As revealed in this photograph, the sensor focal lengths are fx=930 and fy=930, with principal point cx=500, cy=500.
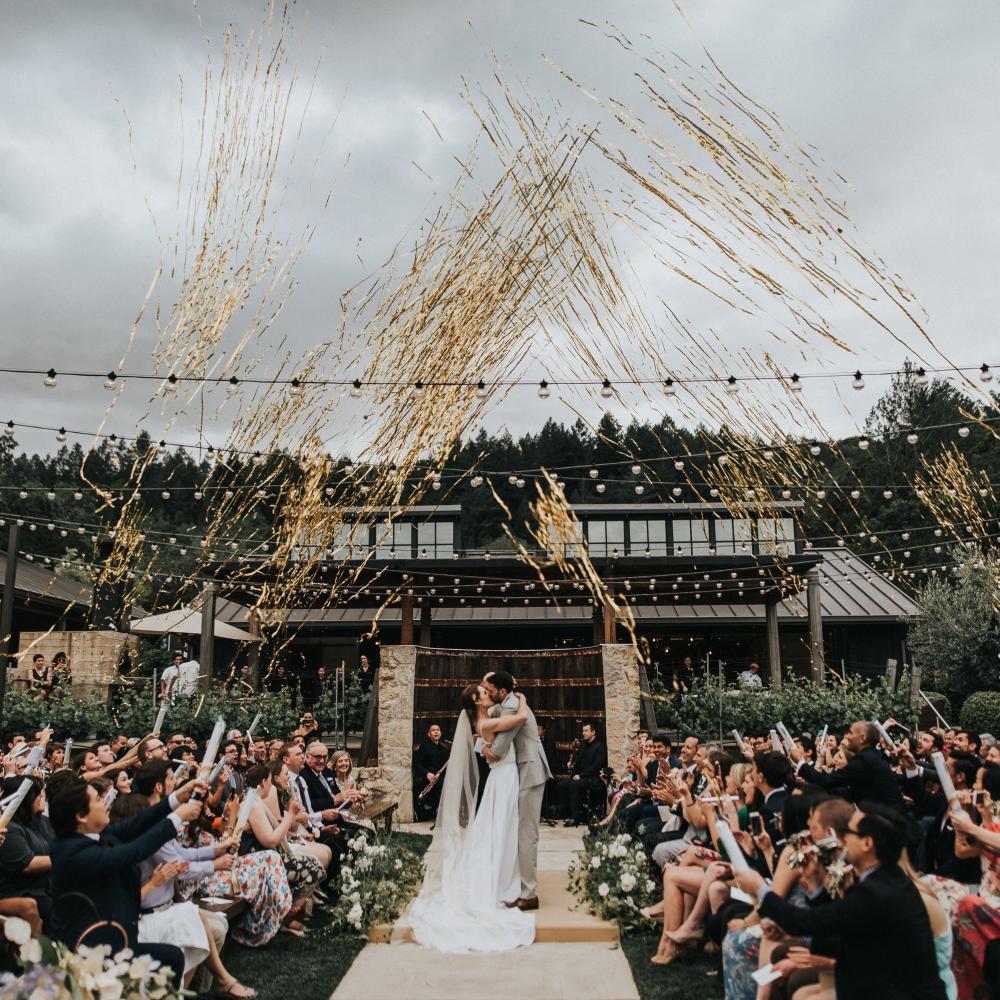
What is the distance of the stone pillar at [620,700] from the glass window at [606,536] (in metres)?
12.8

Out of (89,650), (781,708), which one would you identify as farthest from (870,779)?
(89,650)

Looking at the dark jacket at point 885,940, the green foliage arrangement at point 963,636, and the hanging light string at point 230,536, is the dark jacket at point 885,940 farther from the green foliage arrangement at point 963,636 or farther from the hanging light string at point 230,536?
the green foliage arrangement at point 963,636

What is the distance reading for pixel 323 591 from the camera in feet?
61.4

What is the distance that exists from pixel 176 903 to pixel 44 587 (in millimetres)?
18148

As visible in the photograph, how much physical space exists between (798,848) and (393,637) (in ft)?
67.0

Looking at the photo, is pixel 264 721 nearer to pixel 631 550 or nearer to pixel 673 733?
pixel 673 733

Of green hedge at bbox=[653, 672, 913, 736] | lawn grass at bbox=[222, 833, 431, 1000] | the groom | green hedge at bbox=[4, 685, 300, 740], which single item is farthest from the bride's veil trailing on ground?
green hedge at bbox=[653, 672, 913, 736]

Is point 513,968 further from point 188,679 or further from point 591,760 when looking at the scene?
point 188,679

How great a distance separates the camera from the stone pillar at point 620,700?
12000mm

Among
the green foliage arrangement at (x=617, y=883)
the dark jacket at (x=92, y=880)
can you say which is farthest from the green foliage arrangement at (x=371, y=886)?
the dark jacket at (x=92, y=880)

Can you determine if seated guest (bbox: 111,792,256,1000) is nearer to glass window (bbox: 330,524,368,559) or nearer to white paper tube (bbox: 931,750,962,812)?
white paper tube (bbox: 931,750,962,812)

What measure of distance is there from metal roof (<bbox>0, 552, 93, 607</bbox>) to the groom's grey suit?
13.9 m

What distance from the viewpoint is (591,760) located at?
11219mm

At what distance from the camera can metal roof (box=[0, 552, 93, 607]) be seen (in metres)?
19.3
